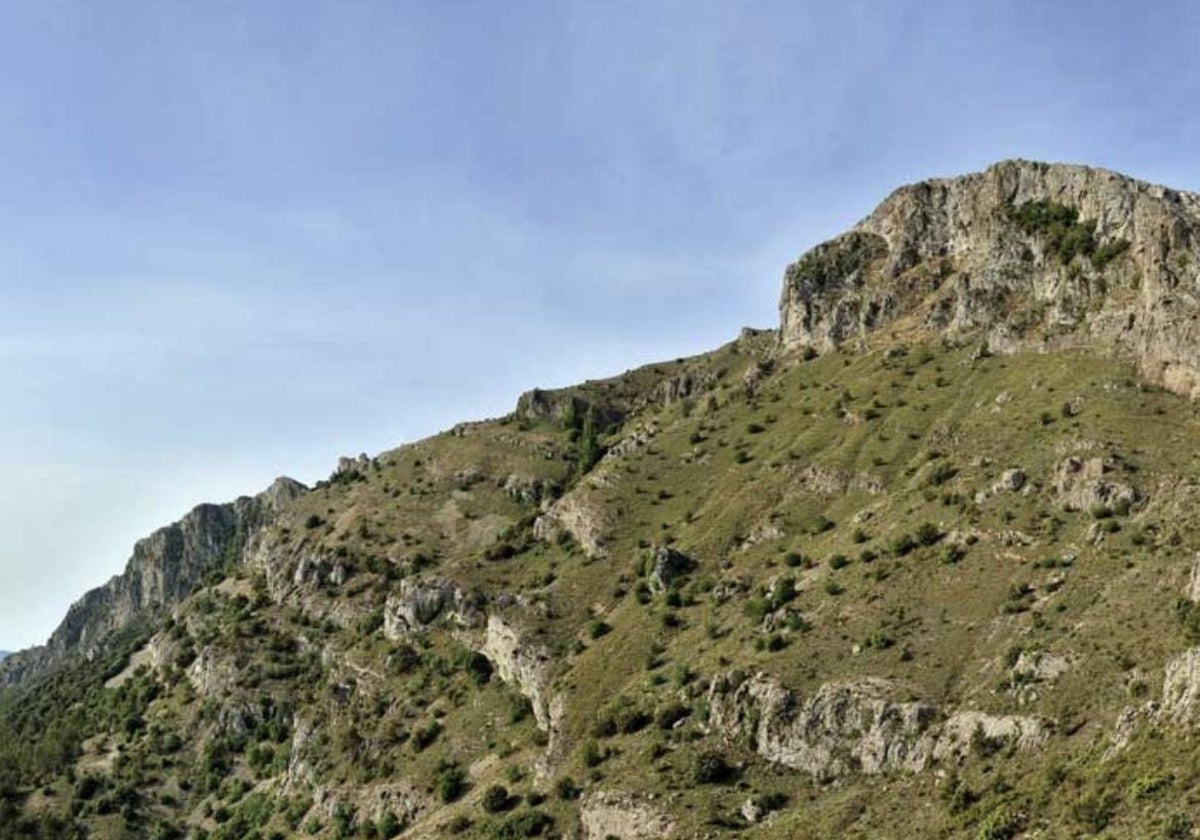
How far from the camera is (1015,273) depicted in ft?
455

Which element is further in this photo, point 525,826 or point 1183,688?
point 525,826

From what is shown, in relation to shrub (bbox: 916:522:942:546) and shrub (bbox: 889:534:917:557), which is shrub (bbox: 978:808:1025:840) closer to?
shrub (bbox: 889:534:917:557)

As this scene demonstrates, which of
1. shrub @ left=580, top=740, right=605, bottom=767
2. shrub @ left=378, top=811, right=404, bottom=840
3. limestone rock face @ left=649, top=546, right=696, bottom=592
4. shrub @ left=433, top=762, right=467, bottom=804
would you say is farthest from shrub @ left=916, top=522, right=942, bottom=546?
shrub @ left=378, top=811, right=404, bottom=840

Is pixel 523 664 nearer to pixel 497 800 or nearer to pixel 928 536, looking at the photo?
pixel 497 800

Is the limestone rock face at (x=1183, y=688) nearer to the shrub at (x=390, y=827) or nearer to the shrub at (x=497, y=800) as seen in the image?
the shrub at (x=497, y=800)

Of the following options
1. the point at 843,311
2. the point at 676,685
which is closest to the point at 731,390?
the point at 843,311

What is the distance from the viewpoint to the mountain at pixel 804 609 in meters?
74.6

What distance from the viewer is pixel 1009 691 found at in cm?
7506

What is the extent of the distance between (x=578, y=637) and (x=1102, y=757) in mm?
70146

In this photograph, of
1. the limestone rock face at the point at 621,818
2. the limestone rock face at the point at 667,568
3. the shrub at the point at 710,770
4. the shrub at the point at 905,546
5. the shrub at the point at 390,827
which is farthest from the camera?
the limestone rock face at the point at 667,568

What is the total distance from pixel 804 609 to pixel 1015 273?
64.4 metres

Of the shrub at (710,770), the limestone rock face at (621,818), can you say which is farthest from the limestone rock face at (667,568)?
the limestone rock face at (621,818)

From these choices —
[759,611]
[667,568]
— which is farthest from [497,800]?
[667,568]

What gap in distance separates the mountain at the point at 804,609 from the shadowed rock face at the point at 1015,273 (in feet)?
1.63
